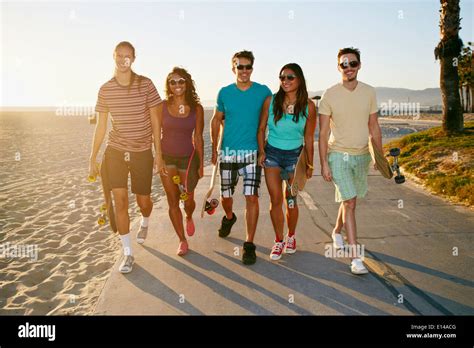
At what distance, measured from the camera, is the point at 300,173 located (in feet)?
15.6

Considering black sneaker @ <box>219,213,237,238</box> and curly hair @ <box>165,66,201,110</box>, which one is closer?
curly hair @ <box>165,66,201,110</box>

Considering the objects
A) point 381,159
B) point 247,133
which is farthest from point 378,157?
point 247,133

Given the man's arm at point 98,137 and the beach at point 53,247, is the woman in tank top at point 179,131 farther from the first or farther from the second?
the beach at point 53,247

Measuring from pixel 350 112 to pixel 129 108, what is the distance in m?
2.53

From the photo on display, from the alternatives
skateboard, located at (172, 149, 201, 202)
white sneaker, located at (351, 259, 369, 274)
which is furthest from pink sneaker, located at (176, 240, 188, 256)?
white sneaker, located at (351, 259, 369, 274)

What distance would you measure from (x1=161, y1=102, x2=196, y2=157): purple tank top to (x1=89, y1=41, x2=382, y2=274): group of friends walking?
13 millimetres

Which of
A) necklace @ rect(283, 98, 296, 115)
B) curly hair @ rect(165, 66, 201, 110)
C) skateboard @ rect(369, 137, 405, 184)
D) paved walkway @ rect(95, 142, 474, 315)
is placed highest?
curly hair @ rect(165, 66, 201, 110)

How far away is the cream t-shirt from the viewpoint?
14.6 feet

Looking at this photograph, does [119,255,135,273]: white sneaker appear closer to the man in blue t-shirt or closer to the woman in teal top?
the man in blue t-shirt

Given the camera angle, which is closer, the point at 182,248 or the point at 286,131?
the point at 286,131

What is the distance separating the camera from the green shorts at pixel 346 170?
4.59 metres

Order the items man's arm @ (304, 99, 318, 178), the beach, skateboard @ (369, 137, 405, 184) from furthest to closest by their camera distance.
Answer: man's arm @ (304, 99, 318, 178)
skateboard @ (369, 137, 405, 184)
the beach

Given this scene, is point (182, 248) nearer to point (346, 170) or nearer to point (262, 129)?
point (262, 129)
